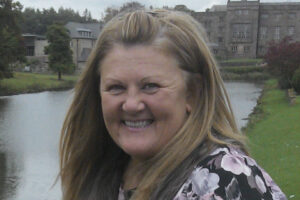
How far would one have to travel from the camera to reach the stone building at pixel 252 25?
7044cm

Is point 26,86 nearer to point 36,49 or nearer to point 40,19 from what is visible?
point 36,49

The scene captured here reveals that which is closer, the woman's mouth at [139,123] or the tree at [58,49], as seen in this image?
the woman's mouth at [139,123]

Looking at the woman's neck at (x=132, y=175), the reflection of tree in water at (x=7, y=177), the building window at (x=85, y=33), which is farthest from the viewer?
the building window at (x=85, y=33)

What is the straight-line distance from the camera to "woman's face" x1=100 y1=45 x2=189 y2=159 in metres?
1.62

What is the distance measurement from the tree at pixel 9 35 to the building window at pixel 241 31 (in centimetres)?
4238

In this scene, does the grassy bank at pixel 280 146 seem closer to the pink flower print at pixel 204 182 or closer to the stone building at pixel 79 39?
the pink flower print at pixel 204 182

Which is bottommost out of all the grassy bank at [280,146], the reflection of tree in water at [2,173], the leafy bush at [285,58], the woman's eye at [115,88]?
the reflection of tree in water at [2,173]

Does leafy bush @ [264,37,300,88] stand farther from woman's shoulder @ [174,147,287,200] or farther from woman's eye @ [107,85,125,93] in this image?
woman's shoulder @ [174,147,287,200]

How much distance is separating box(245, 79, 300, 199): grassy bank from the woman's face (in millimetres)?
1811

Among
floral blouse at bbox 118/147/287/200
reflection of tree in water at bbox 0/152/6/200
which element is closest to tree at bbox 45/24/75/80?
reflection of tree in water at bbox 0/152/6/200

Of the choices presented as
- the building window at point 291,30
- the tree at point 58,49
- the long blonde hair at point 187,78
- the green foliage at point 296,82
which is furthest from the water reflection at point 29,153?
the building window at point 291,30

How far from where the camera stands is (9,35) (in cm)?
3650

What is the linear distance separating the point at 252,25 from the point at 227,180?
72898 millimetres

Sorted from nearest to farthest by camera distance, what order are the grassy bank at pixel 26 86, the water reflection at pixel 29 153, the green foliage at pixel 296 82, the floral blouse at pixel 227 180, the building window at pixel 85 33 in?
1. the floral blouse at pixel 227 180
2. the water reflection at pixel 29 153
3. the green foliage at pixel 296 82
4. the grassy bank at pixel 26 86
5. the building window at pixel 85 33
